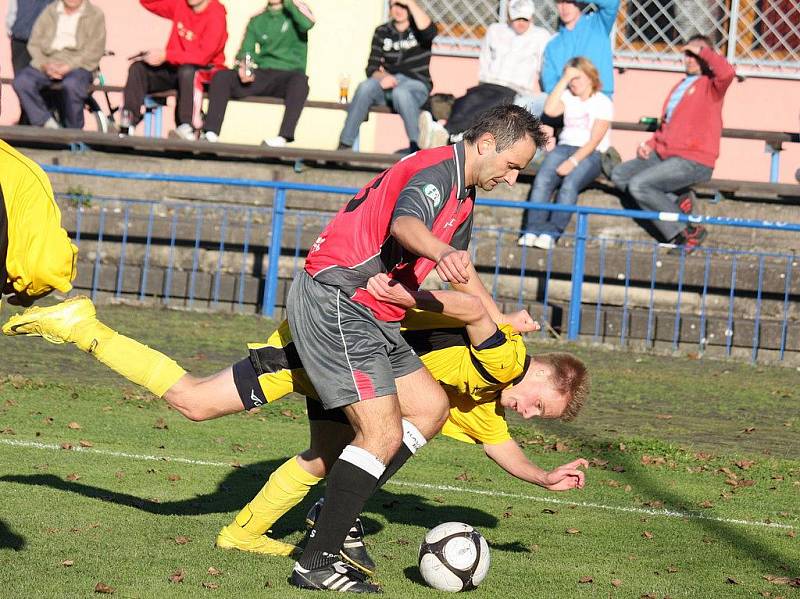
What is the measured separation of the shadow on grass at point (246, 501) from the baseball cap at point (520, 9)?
8.84m

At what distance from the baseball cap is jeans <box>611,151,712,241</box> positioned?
→ 2.27 metres

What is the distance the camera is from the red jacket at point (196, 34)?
645 inches

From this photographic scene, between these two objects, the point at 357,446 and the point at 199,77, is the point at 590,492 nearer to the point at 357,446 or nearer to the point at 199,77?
the point at 357,446

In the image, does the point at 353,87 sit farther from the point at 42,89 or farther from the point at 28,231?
the point at 28,231

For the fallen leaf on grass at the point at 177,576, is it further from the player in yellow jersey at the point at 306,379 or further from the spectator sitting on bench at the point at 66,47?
the spectator sitting on bench at the point at 66,47

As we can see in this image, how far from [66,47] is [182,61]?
4.83 ft

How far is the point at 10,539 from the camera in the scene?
5.97m

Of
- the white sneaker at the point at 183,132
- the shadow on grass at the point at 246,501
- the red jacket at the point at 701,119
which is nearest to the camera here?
the shadow on grass at the point at 246,501

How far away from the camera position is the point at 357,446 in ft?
18.4

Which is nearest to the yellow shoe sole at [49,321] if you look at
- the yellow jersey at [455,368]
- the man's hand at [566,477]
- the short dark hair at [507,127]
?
the yellow jersey at [455,368]

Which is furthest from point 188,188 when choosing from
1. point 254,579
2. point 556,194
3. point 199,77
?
point 254,579

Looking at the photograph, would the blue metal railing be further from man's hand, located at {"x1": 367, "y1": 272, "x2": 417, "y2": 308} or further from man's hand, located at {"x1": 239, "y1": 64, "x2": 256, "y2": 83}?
man's hand, located at {"x1": 367, "y1": 272, "x2": 417, "y2": 308}

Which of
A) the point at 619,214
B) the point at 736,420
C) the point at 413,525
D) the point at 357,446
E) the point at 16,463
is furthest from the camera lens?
the point at 619,214

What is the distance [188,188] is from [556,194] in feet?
14.5
